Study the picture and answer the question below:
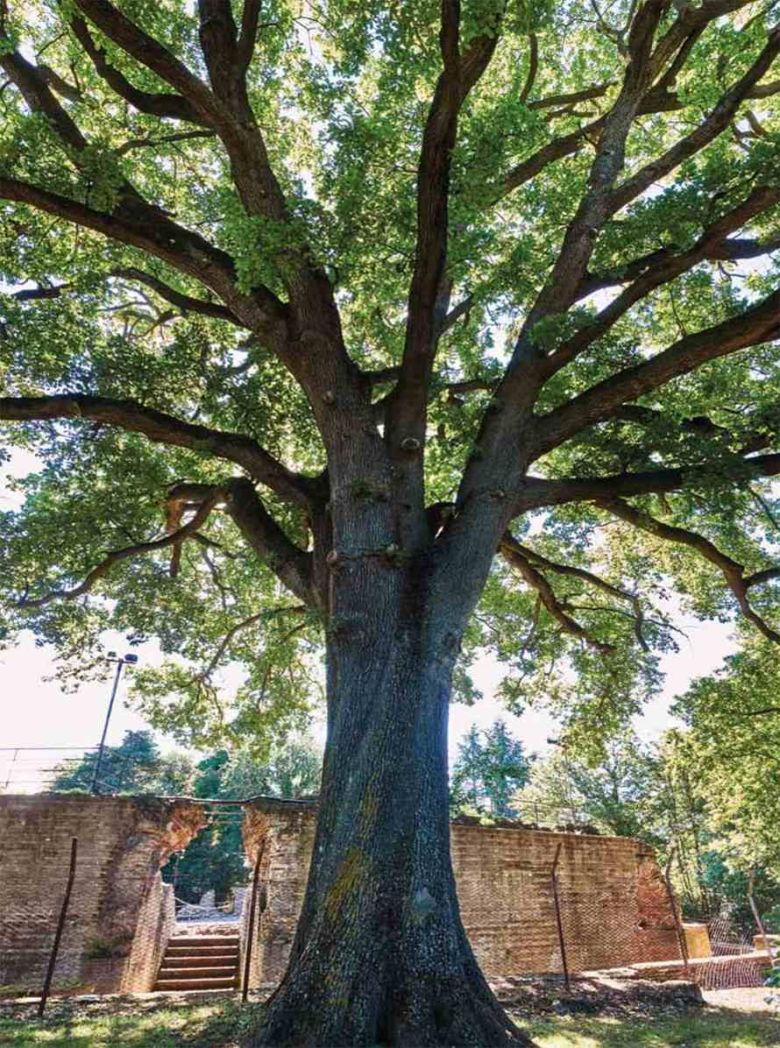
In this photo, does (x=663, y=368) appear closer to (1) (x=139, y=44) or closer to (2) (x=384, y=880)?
(2) (x=384, y=880)

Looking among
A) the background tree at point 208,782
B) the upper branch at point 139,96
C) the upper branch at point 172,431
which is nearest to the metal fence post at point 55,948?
the upper branch at point 172,431

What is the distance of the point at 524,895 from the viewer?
35.6ft

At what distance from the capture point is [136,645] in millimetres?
9672

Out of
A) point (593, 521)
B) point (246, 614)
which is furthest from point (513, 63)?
point (246, 614)

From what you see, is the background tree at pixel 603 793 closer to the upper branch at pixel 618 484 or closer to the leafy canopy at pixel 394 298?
the leafy canopy at pixel 394 298

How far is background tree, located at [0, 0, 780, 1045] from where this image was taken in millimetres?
3959

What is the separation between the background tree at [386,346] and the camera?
156 inches

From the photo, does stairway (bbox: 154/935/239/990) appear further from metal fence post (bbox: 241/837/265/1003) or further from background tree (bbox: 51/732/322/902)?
background tree (bbox: 51/732/322/902)

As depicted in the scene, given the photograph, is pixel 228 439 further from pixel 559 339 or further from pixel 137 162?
pixel 137 162

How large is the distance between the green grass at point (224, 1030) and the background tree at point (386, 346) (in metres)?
1.70

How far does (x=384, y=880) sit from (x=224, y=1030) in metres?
2.15

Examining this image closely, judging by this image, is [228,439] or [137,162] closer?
[228,439]

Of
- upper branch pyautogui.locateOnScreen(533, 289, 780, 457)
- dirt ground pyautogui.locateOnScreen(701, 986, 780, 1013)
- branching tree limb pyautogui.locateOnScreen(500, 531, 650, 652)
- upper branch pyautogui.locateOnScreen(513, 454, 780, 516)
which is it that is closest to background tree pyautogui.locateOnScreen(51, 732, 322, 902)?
dirt ground pyautogui.locateOnScreen(701, 986, 780, 1013)

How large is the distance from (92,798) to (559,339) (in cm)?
916
